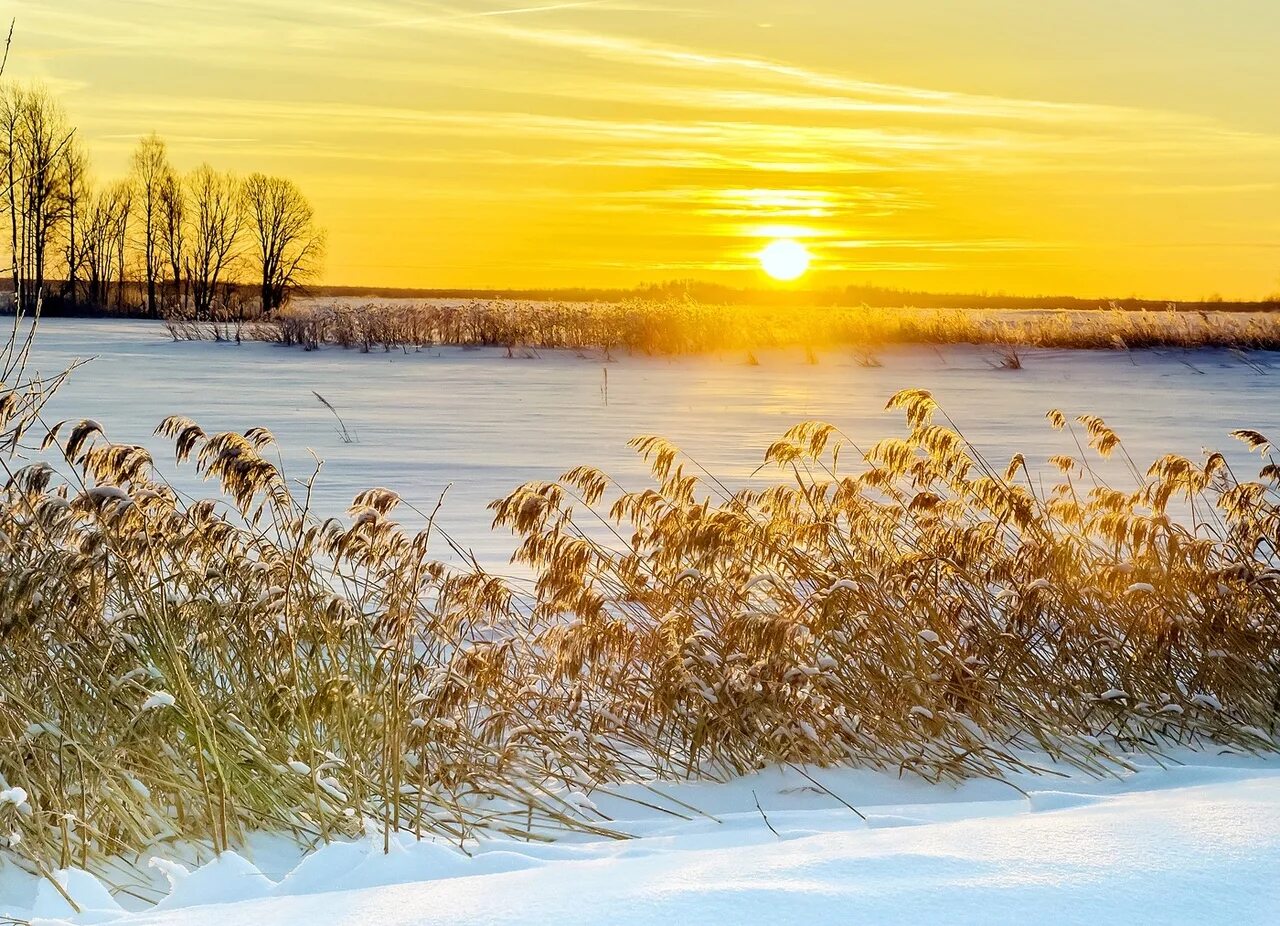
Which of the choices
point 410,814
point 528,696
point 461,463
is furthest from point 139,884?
point 461,463

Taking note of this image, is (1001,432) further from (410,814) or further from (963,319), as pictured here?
(963,319)

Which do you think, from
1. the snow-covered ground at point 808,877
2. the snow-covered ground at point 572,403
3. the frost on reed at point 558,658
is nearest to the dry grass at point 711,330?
the snow-covered ground at point 572,403

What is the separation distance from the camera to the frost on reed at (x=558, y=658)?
385cm

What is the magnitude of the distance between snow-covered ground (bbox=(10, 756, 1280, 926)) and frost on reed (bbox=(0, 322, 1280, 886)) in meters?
0.24

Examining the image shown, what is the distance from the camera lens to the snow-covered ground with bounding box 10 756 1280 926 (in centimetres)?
250

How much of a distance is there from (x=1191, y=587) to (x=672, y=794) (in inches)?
98.0

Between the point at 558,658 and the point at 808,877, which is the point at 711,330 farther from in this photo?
the point at 808,877

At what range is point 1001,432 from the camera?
16.6 metres

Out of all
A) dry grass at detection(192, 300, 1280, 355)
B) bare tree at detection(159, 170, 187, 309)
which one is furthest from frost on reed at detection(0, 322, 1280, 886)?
bare tree at detection(159, 170, 187, 309)

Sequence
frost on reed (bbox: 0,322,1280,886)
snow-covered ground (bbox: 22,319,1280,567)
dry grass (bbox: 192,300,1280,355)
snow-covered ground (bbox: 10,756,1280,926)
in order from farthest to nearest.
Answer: dry grass (bbox: 192,300,1280,355) → snow-covered ground (bbox: 22,319,1280,567) → frost on reed (bbox: 0,322,1280,886) → snow-covered ground (bbox: 10,756,1280,926)

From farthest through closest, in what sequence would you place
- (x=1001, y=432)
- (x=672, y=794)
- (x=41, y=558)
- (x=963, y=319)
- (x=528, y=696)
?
(x=963, y=319) → (x=1001, y=432) → (x=528, y=696) → (x=672, y=794) → (x=41, y=558)

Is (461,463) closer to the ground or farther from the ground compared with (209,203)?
closer to the ground

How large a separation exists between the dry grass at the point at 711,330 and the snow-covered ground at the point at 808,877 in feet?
83.3

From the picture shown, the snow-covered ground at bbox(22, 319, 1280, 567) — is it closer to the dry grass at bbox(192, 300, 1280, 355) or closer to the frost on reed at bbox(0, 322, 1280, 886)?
the dry grass at bbox(192, 300, 1280, 355)
